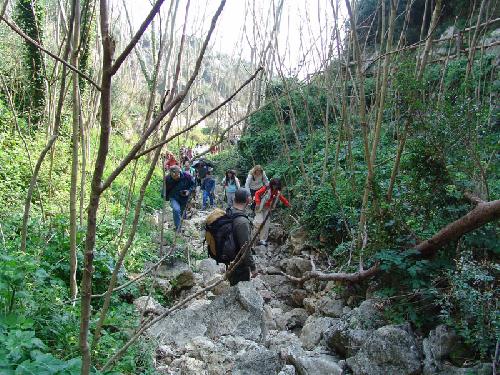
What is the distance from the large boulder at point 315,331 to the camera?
11.5ft

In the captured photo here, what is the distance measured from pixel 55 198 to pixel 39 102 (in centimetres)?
425

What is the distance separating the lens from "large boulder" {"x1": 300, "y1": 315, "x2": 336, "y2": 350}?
3513 mm

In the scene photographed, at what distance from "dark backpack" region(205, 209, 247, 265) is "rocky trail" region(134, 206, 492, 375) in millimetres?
A: 423

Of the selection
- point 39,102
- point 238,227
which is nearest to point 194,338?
point 238,227

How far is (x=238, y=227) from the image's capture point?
A: 3.68m

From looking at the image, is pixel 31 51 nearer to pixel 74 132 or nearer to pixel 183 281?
pixel 183 281

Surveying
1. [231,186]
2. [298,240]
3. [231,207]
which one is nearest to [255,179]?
[231,186]

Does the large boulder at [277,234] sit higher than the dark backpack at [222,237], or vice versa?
the large boulder at [277,234]

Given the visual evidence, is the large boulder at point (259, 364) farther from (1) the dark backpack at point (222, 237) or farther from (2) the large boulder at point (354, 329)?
(1) the dark backpack at point (222, 237)

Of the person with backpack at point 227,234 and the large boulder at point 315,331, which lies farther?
the person with backpack at point 227,234

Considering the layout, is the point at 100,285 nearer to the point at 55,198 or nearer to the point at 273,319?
the point at 273,319

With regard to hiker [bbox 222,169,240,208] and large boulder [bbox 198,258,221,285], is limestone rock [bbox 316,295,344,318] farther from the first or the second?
hiker [bbox 222,169,240,208]

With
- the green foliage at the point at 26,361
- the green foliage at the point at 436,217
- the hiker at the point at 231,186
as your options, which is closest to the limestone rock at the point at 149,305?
the green foliage at the point at 26,361

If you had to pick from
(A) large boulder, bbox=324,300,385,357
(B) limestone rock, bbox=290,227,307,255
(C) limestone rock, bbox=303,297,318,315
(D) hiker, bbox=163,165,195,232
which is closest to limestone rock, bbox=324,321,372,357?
(A) large boulder, bbox=324,300,385,357
